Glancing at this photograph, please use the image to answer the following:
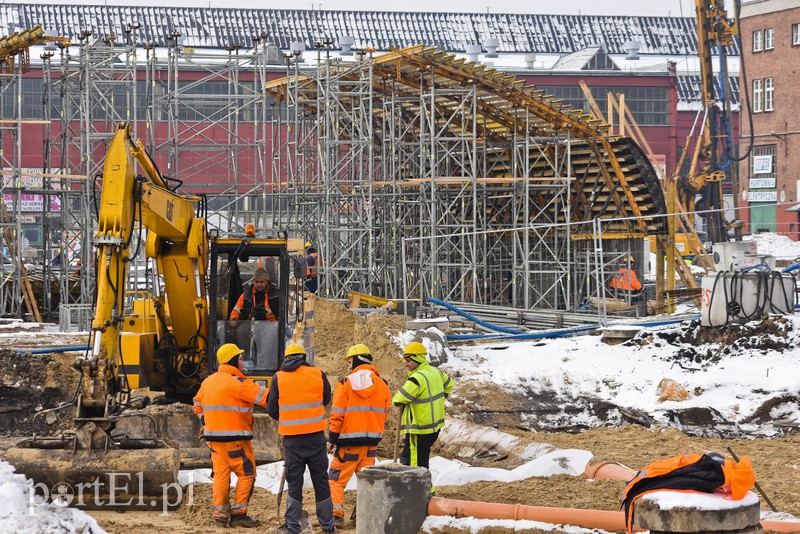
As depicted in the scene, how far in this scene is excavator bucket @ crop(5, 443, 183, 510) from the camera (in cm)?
1156

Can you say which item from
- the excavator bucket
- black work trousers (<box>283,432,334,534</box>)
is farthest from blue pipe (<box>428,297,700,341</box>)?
black work trousers (<box>283,432,334,534</box>)

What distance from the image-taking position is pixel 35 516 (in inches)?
402

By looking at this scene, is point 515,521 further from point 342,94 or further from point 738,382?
point 342,94

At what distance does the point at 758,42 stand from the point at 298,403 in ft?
188

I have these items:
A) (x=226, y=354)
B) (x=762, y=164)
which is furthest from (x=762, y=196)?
(x=226, y=354)

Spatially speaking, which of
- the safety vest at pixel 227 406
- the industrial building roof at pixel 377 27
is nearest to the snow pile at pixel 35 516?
the safety vest at pixel 227 406

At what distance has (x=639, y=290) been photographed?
106 feet

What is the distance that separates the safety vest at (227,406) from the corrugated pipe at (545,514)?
6.72ft

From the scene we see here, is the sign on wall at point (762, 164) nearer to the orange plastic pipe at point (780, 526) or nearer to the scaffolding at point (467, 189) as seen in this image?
the scaffolding at point (467, 189)

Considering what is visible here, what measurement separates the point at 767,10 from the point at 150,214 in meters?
54.3

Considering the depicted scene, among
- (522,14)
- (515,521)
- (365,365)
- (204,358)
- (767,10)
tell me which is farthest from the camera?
(522,14)

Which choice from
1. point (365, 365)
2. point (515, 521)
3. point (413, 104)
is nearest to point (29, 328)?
point (413, 104)

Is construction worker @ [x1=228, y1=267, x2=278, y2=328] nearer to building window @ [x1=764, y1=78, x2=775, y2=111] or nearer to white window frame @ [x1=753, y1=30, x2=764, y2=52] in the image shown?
building window @ [x1=764, y1=78, x2=775, y2=111]

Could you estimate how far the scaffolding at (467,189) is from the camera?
30.3 metres
